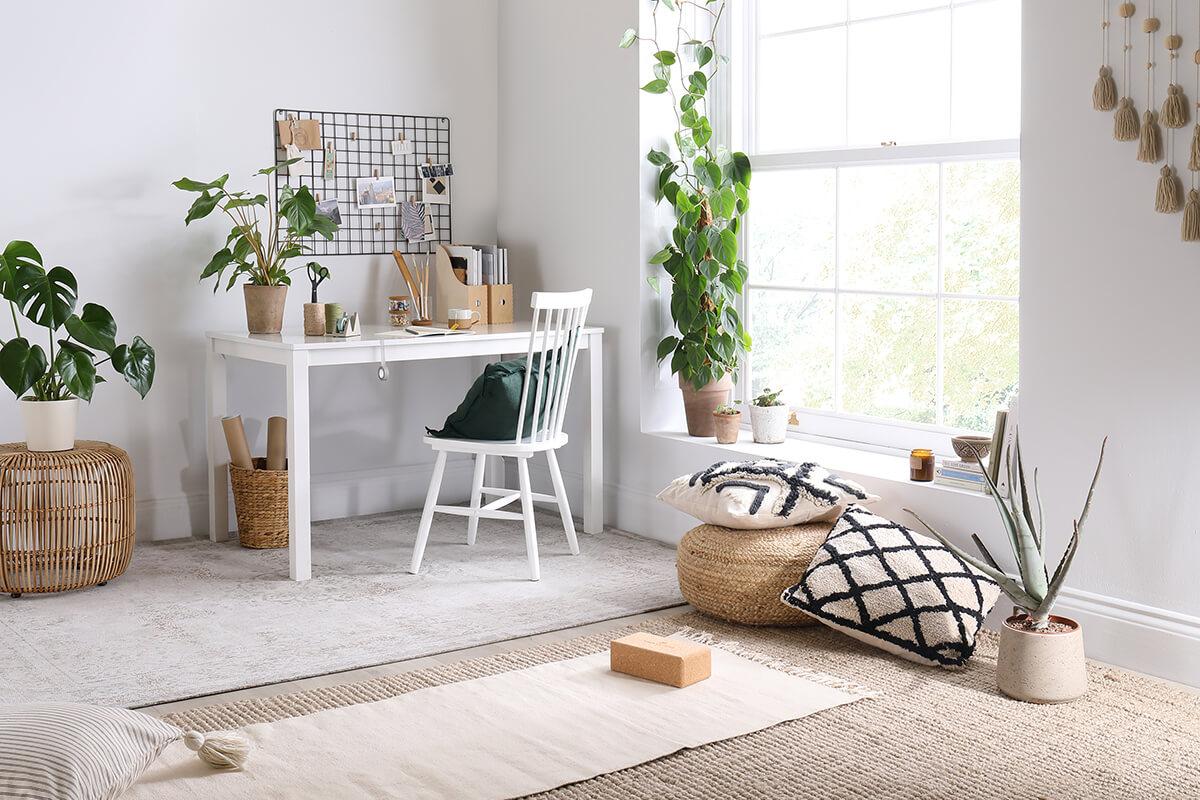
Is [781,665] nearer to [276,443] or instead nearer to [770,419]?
[770,419]

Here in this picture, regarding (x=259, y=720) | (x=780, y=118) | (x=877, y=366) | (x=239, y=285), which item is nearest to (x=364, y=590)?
(x=259, y=720)

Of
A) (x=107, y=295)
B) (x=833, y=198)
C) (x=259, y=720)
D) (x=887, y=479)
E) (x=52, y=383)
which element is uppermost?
(x=833, y=198)

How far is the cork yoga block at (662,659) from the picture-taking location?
9.82 feet

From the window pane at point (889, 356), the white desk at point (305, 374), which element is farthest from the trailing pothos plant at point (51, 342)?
the window pane at point (889, 356)

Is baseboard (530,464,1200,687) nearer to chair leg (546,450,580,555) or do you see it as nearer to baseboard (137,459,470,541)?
chair leg (546,450,580,555)

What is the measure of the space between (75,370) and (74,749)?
73.3 inches

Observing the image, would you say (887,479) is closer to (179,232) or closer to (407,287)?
(407,287)

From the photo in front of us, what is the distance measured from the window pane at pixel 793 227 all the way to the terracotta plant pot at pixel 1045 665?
163 cm

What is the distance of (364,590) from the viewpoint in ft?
12.7

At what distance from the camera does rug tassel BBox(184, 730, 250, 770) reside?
2502 mm

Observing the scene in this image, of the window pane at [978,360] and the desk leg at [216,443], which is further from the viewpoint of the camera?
the desk leg at [216,443]

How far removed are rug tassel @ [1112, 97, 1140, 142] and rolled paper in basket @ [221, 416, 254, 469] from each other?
288 centimetres

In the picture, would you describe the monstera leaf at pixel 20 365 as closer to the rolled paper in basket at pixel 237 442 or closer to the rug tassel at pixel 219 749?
the rolled paper in basket at pixel 237 442

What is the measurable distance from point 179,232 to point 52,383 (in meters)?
0.84
